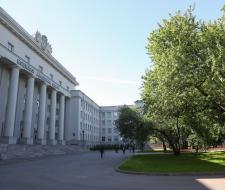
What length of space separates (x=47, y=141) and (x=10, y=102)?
56.5 feet

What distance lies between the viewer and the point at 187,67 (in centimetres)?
2345

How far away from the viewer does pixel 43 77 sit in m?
54.8

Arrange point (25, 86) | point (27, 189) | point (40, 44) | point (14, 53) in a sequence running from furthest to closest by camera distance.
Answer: point (40, 44) < point (25, 86) < point (14, 53) < point (27, 189)

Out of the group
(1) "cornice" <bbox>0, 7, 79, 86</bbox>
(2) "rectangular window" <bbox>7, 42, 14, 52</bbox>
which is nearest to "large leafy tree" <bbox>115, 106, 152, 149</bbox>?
(2) "rectangular window" <bbox>7, 42, 14, 52</bbox>

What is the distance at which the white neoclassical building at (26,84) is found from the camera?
4247 centimetres

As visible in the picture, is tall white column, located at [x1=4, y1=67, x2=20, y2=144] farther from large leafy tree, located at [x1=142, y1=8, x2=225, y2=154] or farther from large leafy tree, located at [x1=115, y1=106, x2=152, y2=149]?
large leafy tree, located at [x1=142, y1=8, x2=225, y2=154]

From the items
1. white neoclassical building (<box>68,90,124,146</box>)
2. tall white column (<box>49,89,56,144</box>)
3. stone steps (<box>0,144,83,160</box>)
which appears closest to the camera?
stone steps (<box>0,144,83,160</box>)

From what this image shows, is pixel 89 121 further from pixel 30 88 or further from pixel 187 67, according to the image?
pixel 187 67

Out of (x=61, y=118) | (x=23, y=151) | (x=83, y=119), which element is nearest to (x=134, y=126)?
(x=23, y=151)

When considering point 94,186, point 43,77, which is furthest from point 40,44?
point 94,186

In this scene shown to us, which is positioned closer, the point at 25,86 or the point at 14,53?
the point at 14,53

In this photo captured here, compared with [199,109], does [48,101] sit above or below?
above

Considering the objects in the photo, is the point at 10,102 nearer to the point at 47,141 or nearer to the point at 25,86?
the point at 25,86

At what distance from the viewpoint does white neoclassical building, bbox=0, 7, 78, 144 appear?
42.5 m
